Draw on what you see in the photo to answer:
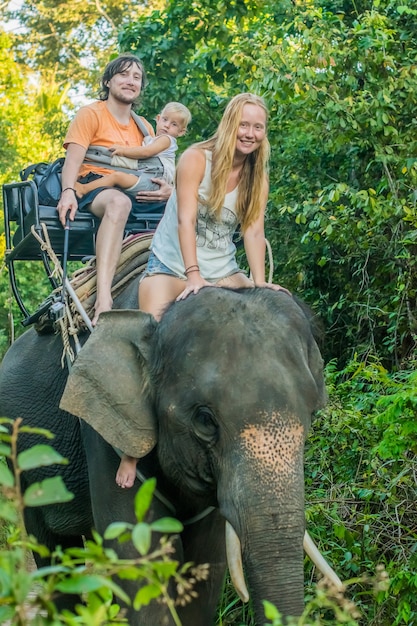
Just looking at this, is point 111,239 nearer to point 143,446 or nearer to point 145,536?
point 143,446

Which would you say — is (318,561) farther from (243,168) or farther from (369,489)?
(369,489)

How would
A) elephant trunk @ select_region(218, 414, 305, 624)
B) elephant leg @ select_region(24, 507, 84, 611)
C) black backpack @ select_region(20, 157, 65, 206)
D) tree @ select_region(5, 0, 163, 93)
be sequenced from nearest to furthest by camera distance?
elephant trunk @ select_region(218, 414, 305, 624), black backpack @ select_region(20, 157, 65, 206), elephant leg @ select_region(24, 507, 84, 611), tree @ select_region(5, 0, 163, 93)

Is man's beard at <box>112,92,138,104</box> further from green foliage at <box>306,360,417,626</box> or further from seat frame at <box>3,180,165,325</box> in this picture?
green foliage at <box>306,360,417,626</box>

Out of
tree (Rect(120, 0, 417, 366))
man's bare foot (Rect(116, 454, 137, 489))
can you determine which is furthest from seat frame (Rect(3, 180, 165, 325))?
tree (Rect(120, 0, 417, 366))

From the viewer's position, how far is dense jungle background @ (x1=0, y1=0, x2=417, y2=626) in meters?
5.61

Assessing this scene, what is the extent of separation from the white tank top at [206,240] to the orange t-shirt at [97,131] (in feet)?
3.12

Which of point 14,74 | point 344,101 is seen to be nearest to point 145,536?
point 344,101

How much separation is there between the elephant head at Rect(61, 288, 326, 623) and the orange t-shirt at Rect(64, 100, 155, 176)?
58.1 inches

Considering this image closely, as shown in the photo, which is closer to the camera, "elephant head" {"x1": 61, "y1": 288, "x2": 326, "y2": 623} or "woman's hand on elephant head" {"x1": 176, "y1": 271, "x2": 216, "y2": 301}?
"elephant head" {"x1": 61, "y1": 288, "x2": 326, "y2": 623}

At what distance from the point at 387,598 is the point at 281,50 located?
3684 millimetres

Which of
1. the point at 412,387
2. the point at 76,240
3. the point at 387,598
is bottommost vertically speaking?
the point at 387,598

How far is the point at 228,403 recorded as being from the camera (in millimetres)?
3859

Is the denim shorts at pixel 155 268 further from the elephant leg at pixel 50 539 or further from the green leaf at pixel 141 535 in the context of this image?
the green leaf at pixel 141 535

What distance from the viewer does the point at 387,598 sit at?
5.17 meters
